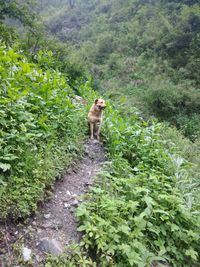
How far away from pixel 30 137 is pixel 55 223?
104cm

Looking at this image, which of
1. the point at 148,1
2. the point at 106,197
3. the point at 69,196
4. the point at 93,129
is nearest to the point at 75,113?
the point at 93,129

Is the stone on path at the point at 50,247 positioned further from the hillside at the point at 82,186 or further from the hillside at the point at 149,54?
the hillside at the point at 149,54

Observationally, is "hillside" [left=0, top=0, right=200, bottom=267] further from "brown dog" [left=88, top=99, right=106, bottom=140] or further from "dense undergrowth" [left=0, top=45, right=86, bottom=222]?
"brown dog" [left=88, top=99, right=106, bottom=140]

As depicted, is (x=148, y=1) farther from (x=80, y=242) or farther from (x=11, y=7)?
(x=80, y=242)

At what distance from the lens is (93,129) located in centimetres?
541

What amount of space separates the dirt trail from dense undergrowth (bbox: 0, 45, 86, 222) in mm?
146

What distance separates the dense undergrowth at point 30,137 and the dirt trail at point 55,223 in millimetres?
146

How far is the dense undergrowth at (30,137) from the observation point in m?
2.67

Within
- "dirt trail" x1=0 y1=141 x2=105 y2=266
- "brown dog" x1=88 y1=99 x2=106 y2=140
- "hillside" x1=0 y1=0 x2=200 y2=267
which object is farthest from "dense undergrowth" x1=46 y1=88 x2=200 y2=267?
"brown dog" x1=88 y1=99 x2=106 y2=140

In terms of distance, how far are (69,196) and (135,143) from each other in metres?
1.83

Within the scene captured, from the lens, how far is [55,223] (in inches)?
111

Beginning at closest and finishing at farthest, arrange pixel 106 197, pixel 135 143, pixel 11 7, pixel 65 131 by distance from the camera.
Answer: pixel 106 197 → pixel 65 131 → pixel 135 143 → pixel 11 7

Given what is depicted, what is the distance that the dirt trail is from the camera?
2404mm

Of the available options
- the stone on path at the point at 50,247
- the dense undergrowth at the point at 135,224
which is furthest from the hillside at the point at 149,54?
the stone on path at the point at 50,247
